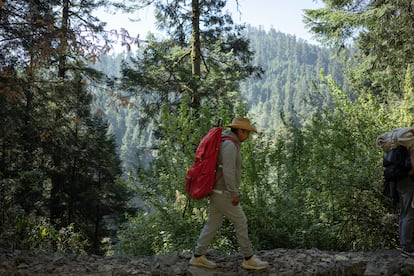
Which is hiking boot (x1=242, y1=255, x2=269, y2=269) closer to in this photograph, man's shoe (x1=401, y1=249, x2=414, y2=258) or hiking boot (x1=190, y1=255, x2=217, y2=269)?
hiking boot (x1=190, y1=255, x2=217, y2=269)

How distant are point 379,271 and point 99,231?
19.0 m

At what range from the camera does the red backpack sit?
14.7ft

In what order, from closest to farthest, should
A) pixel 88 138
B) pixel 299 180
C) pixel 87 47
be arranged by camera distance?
pixel 87 47 → pixel 299 180 → pixel 88 138

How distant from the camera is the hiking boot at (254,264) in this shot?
452 cm

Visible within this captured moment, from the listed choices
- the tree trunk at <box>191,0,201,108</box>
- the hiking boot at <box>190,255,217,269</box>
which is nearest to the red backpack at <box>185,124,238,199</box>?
the hiking boot at <box>190,255,217,269</box>

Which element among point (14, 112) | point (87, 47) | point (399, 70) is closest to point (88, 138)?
point (14, 112)

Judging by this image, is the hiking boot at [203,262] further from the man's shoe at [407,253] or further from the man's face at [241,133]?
the man's shoe at [407,253]

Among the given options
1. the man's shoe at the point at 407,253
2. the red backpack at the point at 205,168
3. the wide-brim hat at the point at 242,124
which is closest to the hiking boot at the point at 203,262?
the red backpack at the point at 205,168

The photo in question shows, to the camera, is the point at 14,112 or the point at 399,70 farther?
the point at 399,70

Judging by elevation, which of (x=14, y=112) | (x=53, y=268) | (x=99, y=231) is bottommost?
(x=99, y=231)

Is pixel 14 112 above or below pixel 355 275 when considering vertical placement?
above

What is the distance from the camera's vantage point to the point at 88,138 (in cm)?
1750

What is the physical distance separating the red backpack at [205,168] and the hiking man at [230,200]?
0.08 m

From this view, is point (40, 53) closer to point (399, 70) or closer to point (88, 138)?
point (399, 70)
